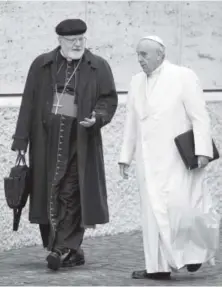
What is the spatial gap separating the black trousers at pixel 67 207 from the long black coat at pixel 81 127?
0.08 m

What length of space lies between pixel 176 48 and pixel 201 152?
363 cm

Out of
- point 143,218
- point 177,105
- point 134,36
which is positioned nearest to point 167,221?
point 143,218

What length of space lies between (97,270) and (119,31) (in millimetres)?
3067

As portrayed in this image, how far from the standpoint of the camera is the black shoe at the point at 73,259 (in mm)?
9672

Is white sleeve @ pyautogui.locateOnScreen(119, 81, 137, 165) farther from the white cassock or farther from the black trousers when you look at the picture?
the black trousers

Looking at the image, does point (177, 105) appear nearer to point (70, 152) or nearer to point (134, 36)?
point (70, 152)

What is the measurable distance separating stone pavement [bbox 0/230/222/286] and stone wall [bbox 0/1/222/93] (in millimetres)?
1521

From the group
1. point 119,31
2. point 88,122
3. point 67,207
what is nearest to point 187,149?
point 88,122

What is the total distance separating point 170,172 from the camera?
9.05m

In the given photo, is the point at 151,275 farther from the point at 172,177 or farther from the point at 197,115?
the point at 197,115

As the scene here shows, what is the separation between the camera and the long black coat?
9539 millimetres

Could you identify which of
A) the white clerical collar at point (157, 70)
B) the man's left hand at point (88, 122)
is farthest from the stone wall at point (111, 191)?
the white clerical collar at point (157, 70)

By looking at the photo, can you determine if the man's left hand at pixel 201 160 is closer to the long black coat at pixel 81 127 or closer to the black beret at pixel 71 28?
the long black coat at pixel 81 127

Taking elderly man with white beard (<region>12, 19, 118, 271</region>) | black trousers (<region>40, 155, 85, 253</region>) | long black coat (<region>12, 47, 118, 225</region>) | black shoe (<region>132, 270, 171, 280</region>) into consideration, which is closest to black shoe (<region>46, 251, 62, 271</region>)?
elderly man with white beard (<region>12, 19, 118, 271</region>)
